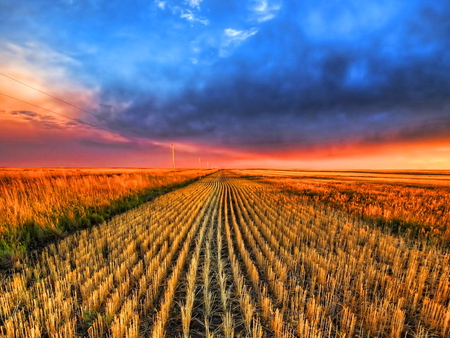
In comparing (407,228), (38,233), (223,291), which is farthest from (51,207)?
(407,228)

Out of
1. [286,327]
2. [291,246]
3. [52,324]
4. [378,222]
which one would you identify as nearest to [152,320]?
[52,324]

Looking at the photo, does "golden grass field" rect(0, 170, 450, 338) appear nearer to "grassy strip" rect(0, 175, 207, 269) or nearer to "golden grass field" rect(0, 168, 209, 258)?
"grassy strip" rect(0, 175, 207, 269)

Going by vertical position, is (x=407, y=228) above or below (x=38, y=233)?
below

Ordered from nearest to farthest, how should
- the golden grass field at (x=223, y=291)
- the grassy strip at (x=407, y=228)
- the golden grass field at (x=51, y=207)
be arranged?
the golden grass field at (x=223, y=291) < the golden grass field at (x=51, y=207) < the grassy strip at (x=407, y=228)

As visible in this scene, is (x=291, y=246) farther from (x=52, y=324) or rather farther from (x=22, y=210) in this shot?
(x=22, y=210)

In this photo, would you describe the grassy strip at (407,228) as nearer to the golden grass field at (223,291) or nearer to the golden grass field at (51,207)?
the golden grass field at (223,291)

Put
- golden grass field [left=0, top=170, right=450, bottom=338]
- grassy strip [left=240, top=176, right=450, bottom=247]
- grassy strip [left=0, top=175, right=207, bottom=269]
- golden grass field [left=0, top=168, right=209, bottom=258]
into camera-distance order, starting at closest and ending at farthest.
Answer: golden grass field [left=0, top=170, right=450, bottom=338], grassy strip [left=0, top=175, right=207, bottom=269], golden grass field [left=0, top=168, right=209, bottom=258], grassy strip [left=240, top=176, right=450, bottom=247]

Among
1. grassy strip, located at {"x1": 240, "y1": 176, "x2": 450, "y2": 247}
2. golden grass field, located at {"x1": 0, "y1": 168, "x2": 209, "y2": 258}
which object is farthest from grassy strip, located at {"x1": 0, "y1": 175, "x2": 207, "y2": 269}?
grassy strip, located at {"x1": 240, "y1": 176, "x2": 450, "y2": 247}

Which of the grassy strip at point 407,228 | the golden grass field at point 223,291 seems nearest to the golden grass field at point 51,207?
the golden grass field at point 223,291

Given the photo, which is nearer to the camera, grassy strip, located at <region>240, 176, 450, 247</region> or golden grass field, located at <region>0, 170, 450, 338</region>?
golden grass field, located at <region>0, 170, 450, 338</region>

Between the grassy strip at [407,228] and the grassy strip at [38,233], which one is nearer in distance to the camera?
the grassy strip at [38,233]

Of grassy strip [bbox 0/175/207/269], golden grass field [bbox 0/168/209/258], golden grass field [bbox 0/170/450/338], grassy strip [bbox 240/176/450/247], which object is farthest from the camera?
grassy strip [bbox 240/176/450/247]

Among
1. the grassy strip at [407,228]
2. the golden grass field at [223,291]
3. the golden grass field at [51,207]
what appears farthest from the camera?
the grassy strip at [407,228]

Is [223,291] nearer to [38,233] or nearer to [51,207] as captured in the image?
[38,233]
